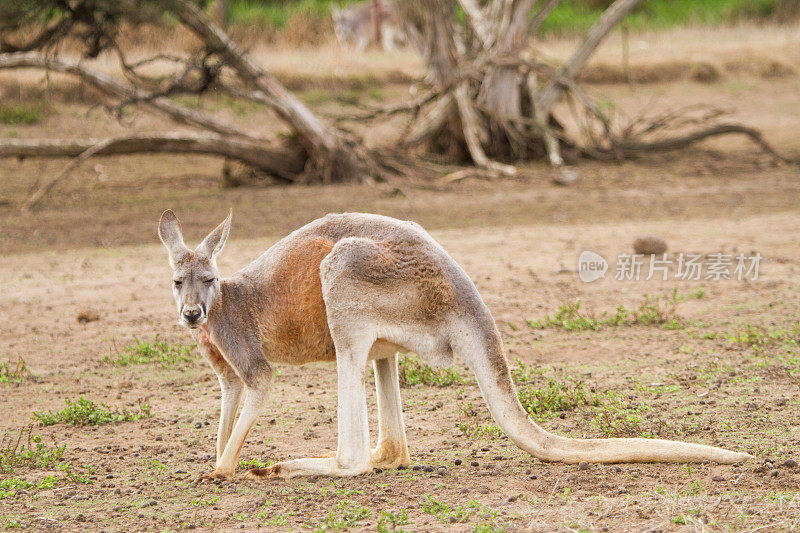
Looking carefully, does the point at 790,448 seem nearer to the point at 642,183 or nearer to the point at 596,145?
the point at 642,183

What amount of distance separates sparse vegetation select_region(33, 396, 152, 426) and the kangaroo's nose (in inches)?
58.5

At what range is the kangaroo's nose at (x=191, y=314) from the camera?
3666mm

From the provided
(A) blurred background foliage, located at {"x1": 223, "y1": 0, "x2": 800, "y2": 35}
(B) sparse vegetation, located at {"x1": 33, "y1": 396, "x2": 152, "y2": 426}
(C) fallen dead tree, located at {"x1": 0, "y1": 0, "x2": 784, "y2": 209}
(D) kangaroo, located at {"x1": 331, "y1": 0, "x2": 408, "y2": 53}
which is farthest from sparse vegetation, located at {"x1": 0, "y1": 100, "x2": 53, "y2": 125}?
(B) sparse vegetation, located at {"x1": 33, "y1": 396, "x2": 152, "y2": 426}

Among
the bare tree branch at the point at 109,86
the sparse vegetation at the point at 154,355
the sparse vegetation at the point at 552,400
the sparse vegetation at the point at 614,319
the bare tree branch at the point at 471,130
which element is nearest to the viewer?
the sparse vegetation at the point at 552,400

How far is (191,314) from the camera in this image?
3670 millimetres

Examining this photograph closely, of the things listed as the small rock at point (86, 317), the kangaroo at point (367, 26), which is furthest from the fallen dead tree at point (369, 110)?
the kangaroo at point (367, 26)

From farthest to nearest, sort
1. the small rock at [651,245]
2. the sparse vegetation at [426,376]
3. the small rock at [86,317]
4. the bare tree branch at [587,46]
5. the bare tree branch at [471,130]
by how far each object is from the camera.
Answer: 1. the bare tree branch at [587,46]
2. the bare tree branch at [471,130]
3. the small rock at [651,245]
4. the small rock at [86,317]
5. the sparse vegetation at [426,376]

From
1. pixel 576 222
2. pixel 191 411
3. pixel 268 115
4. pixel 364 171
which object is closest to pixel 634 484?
pixel 191 411

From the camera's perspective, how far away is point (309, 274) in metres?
3.94

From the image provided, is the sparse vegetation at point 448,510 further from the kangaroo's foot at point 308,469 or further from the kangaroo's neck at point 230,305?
the kangaroo's neck at point 230,305

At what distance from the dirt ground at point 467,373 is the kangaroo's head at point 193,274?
0.71m

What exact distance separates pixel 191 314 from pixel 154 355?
2.57 metres

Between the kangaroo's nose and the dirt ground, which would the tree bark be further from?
the kangaroo's nose

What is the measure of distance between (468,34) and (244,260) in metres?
6.76
